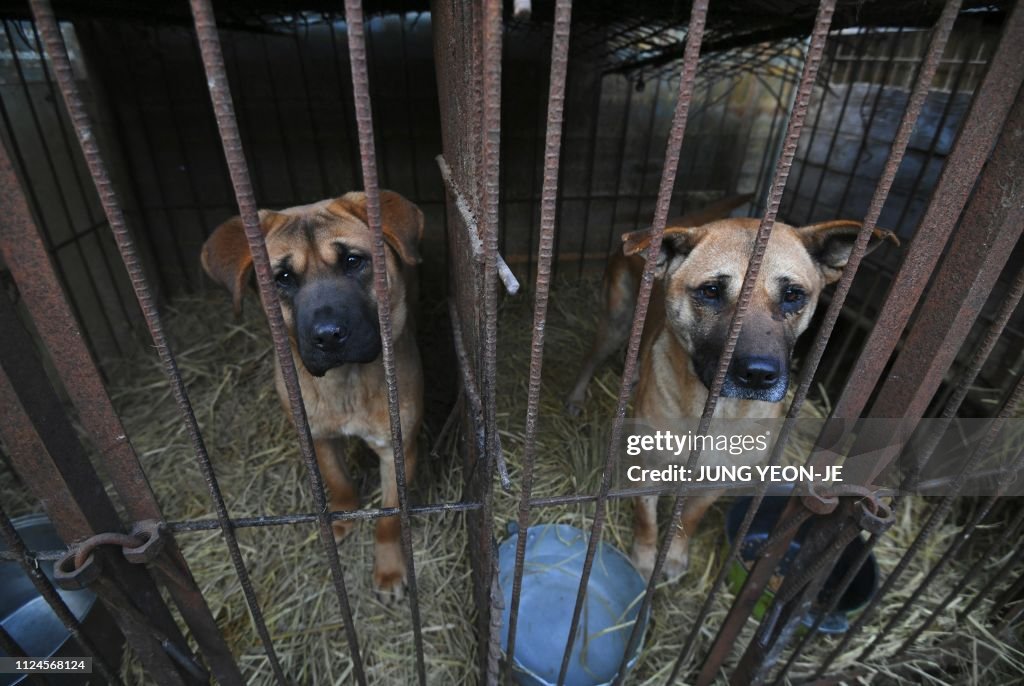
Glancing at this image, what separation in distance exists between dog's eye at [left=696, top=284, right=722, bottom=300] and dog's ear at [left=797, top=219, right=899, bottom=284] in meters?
0.39

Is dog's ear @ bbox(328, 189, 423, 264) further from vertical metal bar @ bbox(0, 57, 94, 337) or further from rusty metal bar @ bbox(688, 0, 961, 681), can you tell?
vertical metal bar @ bbox(0, 57, 94, 337)

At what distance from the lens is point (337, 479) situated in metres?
2.60

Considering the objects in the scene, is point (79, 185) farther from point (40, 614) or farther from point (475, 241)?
point (475, 241)

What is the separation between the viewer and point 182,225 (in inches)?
177

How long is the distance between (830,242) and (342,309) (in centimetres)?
183

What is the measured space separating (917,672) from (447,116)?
3.07 metres

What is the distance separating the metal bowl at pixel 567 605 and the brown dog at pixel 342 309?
2.06 ft

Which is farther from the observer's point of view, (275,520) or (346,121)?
(346,121)

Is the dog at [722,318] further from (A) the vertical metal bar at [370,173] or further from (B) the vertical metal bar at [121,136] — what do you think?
(B) the vertical metal bar at [121,136]

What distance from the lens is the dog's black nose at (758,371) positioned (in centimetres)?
174

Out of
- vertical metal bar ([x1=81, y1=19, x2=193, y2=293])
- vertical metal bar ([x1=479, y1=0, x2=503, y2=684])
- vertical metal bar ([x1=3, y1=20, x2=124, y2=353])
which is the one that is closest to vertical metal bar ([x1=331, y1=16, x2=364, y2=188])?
vertical metal bar ([x1=81, y1=19, x2=193, y2=293])

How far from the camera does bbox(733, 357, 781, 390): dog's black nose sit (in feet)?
5.69

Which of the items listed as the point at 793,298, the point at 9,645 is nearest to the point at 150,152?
the point at 9,645

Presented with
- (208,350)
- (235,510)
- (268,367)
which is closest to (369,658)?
(235,510)
